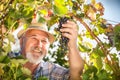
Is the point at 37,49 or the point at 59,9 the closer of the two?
the point at 59,9

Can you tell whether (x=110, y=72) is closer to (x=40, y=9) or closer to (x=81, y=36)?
(x=40, y=9)

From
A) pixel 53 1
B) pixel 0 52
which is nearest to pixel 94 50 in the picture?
pixel 53 1

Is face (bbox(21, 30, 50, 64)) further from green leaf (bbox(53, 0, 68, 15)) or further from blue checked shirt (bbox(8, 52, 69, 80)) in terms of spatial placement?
green leaf (bbox(53, 0, 68, 15))

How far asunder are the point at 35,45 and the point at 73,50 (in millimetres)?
1327

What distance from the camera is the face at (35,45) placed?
3283 mm

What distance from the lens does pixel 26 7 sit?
5.03ft

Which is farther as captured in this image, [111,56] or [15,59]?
[111,56]

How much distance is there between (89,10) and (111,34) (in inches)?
8.8

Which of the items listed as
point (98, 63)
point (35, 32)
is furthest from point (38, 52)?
point (98, 63)

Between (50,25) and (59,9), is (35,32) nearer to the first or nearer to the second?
(50,25)

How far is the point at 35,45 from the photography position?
3.40 meters

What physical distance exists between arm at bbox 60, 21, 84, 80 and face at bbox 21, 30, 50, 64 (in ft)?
3.28

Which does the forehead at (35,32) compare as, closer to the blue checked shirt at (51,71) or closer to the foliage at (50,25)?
the blue checked shirt at (51,71)

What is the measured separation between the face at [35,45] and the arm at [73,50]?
100cm
